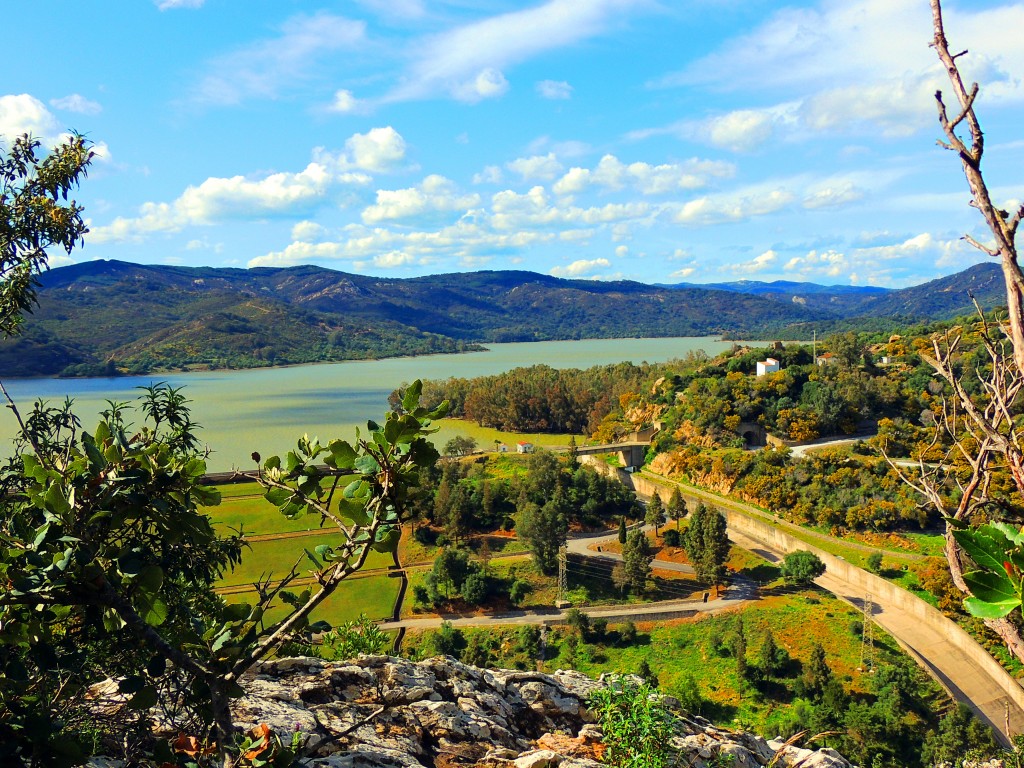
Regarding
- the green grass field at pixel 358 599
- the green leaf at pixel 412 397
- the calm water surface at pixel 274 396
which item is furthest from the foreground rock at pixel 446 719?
the green grass field at pixel 358 599

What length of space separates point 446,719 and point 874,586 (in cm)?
2128

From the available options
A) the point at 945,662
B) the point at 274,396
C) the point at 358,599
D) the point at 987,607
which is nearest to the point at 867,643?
the point at 945,662

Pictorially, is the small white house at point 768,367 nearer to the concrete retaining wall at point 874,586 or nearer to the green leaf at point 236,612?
the concrete retaining wall at point 874,586

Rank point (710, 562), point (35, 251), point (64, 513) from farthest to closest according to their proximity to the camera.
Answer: point (710, 562) < point (35, 251) < point (64, 513)

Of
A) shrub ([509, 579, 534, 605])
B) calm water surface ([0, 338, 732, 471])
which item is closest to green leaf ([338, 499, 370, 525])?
calm water surface ([0, 338, 732, 471])

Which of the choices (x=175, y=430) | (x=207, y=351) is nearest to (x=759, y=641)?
(x=175, y=430)

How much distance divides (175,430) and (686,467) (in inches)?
1248

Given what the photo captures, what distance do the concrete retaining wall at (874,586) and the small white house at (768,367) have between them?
10.8 metres

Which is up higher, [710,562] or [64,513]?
[64,513]

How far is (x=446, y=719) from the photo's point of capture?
5.05 meters

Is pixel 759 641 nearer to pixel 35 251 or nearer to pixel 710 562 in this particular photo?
pixel 710 562

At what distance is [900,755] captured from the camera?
13.6 m

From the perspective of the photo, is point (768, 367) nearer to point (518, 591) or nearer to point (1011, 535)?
point (518, 591)

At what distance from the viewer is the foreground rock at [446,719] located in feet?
14.5
